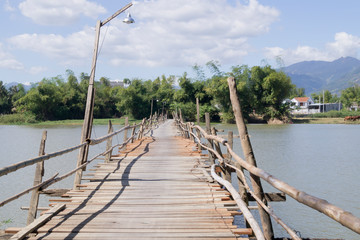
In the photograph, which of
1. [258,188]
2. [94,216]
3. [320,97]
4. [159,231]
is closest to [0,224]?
[94,216]

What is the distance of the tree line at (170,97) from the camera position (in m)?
48.7

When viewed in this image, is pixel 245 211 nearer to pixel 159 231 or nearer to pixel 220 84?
pixel 159 231

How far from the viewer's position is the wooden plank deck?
313 centimetres

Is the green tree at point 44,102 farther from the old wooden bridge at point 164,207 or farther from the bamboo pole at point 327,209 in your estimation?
the bamboo pole at point 327,209

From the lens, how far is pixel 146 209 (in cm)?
395

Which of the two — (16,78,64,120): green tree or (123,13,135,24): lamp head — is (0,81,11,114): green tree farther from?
(123,13,135,24): lamp head

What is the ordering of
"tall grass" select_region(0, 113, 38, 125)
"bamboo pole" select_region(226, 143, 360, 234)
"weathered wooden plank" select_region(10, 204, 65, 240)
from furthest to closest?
"tall grass" select_region(0, 113, 38, 125) → "weathered wooden plank" select_region(10, 204, 65, 240) → "bamboo pole" select_region(226, 143, 360, 234)

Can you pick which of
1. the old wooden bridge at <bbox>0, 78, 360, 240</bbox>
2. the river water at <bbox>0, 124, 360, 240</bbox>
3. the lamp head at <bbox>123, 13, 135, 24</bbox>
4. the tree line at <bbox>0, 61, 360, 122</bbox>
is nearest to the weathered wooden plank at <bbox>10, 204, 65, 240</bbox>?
the old wooden bridge at <bbox>0, 78, 360, 240</bbox>

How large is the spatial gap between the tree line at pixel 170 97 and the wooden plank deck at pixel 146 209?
138 feet

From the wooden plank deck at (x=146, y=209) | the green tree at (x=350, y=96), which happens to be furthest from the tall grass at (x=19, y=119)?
the green tree at (x=350, y=96)

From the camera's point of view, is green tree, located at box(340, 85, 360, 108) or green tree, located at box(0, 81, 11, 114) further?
green tree, located at box(340, 85, 360, 108)

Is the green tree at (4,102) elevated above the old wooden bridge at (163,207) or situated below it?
above

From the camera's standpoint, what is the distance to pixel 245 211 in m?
3.22

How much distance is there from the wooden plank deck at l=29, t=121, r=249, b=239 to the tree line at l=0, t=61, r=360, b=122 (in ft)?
138
